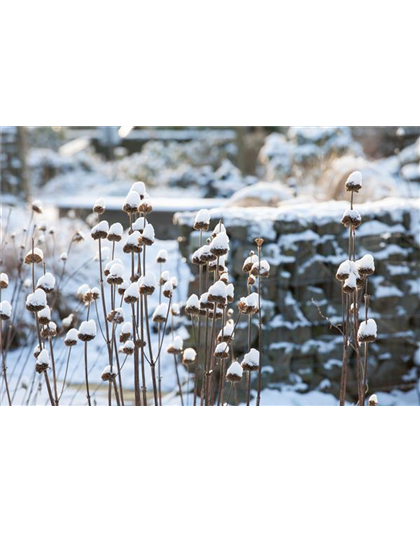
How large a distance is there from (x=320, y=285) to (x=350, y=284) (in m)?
2.54

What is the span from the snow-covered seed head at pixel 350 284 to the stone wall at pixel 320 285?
7.28 ft

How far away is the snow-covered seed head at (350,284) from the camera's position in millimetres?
1766

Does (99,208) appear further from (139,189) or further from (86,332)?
(86,332)

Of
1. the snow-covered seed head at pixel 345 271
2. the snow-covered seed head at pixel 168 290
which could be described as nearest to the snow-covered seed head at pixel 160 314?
the snow-covered seed head at pixel 168 290

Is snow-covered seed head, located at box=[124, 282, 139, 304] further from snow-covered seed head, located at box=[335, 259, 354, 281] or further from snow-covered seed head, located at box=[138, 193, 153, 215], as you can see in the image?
snow-covered seed head, located at box=[335, 259, 354, 281]

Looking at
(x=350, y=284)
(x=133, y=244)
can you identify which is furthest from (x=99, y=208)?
(x=350, y=284)

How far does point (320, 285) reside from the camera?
429 cm

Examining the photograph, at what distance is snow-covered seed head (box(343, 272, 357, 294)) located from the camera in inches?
69.5

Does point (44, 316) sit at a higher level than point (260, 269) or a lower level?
lower

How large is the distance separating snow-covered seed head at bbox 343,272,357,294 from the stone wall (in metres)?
2.22

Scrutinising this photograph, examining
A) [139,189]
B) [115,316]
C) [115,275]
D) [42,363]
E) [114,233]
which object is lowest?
[42,363]

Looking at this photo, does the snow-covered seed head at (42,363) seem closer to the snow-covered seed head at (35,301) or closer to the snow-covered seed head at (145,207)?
the snow-covered seed head at (35,301)

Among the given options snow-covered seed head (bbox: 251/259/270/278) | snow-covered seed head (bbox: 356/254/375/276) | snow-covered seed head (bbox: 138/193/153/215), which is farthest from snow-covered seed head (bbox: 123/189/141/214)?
snow-covered seed head (bbox: 356/254/375/276)
